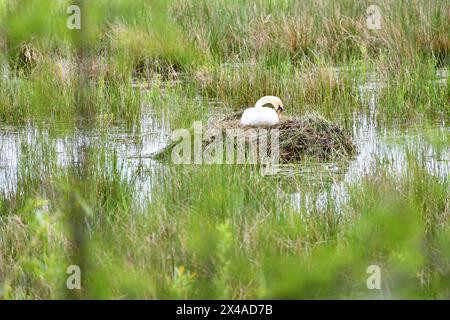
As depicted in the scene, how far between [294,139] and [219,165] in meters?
1.10

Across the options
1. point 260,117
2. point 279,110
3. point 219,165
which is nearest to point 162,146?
point 260,117

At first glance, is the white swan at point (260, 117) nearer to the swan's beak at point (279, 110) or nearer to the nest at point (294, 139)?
the nest at point (294, 139)

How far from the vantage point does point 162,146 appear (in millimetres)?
7109

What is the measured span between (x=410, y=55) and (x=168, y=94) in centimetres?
242

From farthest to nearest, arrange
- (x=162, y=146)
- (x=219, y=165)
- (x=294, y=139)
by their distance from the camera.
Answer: (x=162, y=146) → (x=294, y=139) → (x=219, y=165)

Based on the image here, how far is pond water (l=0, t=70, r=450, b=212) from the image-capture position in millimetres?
5769

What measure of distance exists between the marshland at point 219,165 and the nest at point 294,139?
0.10 m

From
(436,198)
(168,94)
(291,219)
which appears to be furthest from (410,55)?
(291,219)

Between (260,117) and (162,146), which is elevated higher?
(260,117)

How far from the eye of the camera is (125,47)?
9.93m

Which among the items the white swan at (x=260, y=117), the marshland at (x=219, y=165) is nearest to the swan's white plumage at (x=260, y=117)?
the white swan at (x=260, y=117)

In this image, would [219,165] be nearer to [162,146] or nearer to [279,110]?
[162,146]

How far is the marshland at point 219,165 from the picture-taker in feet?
12.4

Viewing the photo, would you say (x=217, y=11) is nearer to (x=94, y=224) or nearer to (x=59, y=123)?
(x=59, y=123)
